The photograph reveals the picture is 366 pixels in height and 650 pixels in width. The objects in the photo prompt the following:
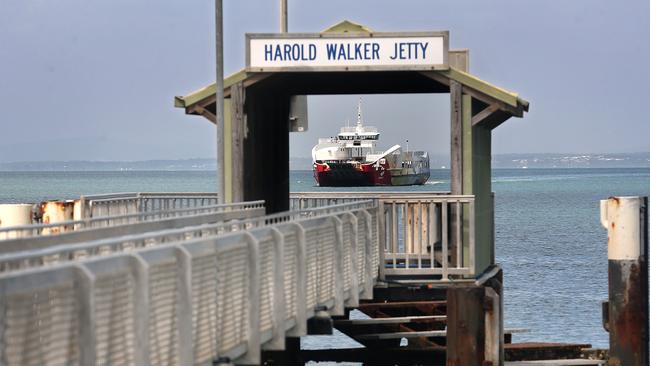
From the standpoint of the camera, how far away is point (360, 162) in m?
170

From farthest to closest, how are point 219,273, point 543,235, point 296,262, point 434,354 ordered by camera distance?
point 543,235
point 434,354
point 296,262
point 219,273

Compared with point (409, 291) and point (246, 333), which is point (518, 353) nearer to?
point (409, 291)

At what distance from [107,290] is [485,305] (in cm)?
928

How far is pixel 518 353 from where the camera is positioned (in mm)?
23562

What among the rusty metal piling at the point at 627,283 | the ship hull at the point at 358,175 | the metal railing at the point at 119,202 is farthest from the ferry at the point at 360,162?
the rusty metal piling at the point at 627,283

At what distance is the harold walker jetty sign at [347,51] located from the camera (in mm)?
21297

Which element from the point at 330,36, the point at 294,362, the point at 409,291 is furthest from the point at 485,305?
the point at 294,362

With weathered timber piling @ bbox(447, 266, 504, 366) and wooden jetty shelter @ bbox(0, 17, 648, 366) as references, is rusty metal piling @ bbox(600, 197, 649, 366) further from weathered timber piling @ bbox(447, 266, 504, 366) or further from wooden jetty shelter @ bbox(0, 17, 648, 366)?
weathered timber piling @ bbox(447, 266, 504, 366)

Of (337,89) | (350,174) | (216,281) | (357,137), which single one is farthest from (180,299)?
(357,137)

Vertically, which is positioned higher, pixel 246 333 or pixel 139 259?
pixel 139 259

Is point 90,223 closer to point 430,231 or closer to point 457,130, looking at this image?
point 430,231

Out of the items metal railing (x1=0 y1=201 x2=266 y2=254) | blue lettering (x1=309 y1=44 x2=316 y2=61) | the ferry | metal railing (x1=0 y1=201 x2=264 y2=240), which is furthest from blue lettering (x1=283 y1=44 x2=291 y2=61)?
the ferry

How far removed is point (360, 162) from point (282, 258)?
512 feet

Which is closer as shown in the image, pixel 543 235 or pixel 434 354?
pixel 434 354
